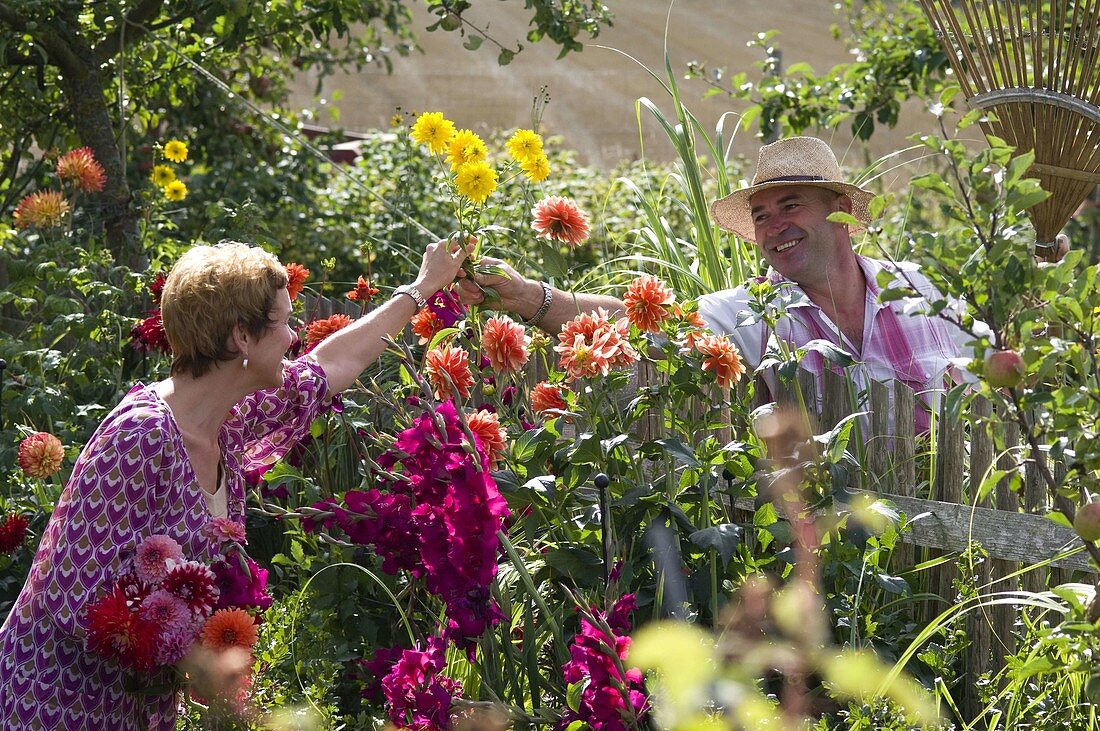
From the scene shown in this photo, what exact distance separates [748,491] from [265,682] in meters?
0.91

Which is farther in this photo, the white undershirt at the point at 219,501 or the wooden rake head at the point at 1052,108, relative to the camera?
the wooden rake head at the point at 1052,108

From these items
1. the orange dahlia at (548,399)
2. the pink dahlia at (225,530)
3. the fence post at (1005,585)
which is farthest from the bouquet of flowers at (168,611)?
the fence post at (1005,585)

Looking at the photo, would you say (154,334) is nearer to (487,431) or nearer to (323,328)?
(323,328)

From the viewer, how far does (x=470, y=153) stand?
6.85ft

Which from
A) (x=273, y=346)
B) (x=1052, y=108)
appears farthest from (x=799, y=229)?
(x=273, y=346)

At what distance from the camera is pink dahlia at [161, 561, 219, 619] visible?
5.23 feet

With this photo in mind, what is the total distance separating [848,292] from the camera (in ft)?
9.96

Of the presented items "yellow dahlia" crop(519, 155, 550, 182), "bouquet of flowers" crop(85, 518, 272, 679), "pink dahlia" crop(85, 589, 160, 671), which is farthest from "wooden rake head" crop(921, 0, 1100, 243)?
"pink dahlia" crop(85, 589, 160, 671)

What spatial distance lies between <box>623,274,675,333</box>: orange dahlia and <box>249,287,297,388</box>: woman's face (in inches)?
23.4

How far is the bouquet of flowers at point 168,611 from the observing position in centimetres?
156

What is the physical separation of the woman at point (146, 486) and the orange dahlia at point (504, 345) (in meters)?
0.17

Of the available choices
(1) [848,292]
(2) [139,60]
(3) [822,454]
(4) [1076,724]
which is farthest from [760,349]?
(2) [139,60]

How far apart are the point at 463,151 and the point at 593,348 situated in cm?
49

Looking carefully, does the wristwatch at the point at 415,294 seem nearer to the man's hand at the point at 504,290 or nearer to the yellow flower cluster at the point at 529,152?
the man's hand at the point at 504,290
